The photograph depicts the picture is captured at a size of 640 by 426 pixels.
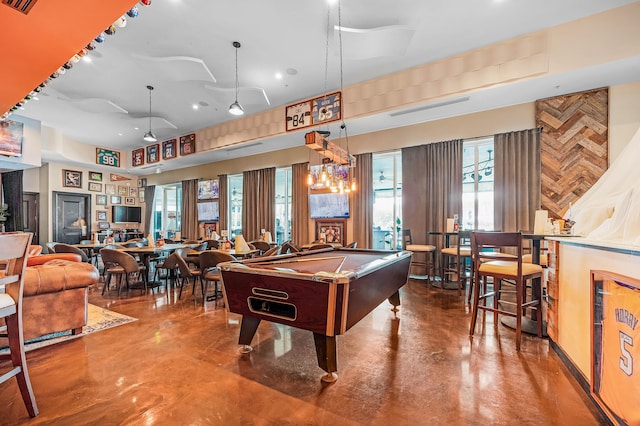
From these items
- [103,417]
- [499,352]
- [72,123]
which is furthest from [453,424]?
[72,123]

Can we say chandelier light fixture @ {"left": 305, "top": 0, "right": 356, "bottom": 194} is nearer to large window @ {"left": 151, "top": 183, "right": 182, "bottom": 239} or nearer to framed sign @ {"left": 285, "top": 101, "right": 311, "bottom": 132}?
framed sign @ {"left": 285, "top": 101, "right": 311, "bottom": 132}

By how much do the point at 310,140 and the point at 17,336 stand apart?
3040 millimetres

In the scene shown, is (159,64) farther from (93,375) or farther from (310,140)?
(93,375)

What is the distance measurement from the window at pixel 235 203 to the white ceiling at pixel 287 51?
306 cm

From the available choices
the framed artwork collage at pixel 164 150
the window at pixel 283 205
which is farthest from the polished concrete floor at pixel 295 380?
the framed artwork collage at pixel 164 150

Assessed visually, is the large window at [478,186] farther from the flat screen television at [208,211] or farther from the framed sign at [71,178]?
the framed sign at [71,178]

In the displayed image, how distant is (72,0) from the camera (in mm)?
2225

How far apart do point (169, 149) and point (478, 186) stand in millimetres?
8959

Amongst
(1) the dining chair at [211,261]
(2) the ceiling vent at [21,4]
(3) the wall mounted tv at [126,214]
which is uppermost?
(2) the ceiling vent at [21,4]

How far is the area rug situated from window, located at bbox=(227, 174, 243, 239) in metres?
5.25

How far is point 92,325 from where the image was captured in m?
3.36

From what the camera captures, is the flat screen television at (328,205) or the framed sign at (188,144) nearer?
the flat screen television at (328,205)

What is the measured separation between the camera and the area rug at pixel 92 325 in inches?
112

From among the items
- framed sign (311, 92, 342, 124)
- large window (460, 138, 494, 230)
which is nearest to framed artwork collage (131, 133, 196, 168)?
framed sign (311, 92, 342, 124)
